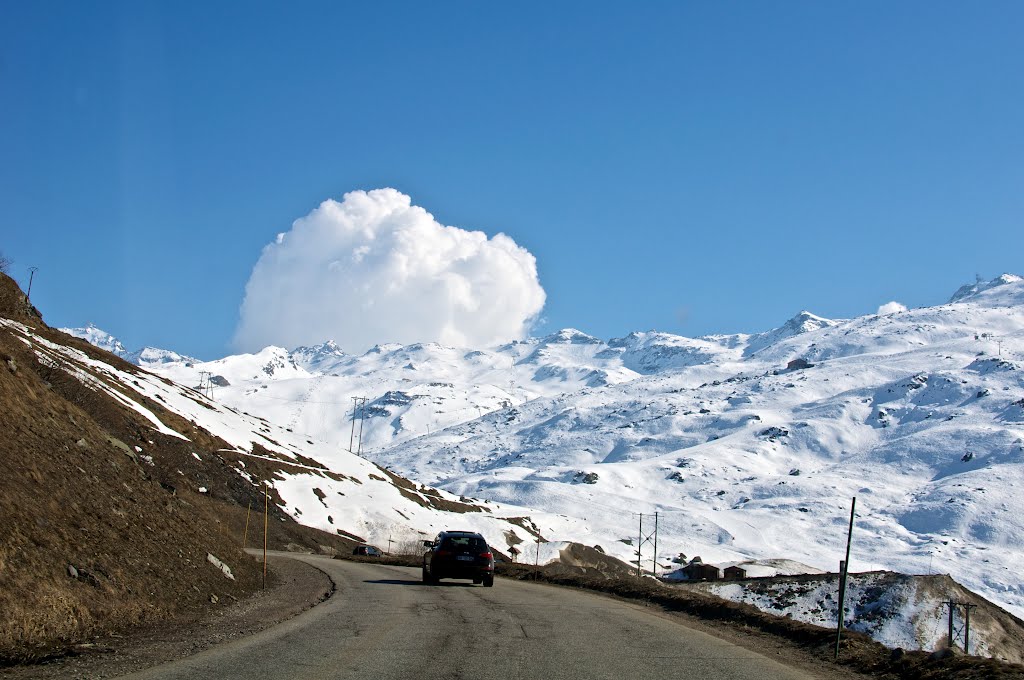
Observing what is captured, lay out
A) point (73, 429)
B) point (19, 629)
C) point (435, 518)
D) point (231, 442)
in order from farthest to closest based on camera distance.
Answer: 1. point (435, 518)
2. point (231, 442)
3. point (73, 429)
4. point (19, 629)

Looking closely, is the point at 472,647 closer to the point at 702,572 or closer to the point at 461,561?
the point at 461,561

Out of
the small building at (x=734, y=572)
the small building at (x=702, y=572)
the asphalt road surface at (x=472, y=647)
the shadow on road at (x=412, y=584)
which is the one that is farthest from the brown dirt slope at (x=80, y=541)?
the small building at (x=702, y=572)

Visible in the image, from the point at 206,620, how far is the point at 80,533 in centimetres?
289

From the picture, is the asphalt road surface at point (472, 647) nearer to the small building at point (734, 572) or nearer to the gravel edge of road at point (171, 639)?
the gravel edge of road at point (171, 639)

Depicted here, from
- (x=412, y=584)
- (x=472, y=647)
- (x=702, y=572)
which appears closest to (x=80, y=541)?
(x=472, y=647)

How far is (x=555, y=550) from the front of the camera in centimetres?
10044

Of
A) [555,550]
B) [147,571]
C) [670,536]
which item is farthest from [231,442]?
[670,536]

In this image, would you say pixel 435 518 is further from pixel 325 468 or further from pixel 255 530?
pixel 255 530

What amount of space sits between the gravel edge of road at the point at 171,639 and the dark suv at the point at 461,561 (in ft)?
20.9

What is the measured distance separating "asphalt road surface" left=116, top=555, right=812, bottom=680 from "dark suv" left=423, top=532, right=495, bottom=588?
6.24 m

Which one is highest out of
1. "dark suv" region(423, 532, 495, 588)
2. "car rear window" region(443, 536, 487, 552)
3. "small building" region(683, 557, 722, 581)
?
"car rear window" region(443, 536, 487, 552)

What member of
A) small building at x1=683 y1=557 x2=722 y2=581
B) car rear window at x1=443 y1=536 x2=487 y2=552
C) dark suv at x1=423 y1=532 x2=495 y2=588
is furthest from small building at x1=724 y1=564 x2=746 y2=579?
dark suv at x1=423 y1=532 x2=495 y2=588

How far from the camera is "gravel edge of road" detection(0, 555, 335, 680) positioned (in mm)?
10703

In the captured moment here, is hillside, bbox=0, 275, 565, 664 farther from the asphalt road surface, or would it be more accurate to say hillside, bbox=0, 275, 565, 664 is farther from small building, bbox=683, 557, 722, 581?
small building, bbox=683, 557, 722, 581
